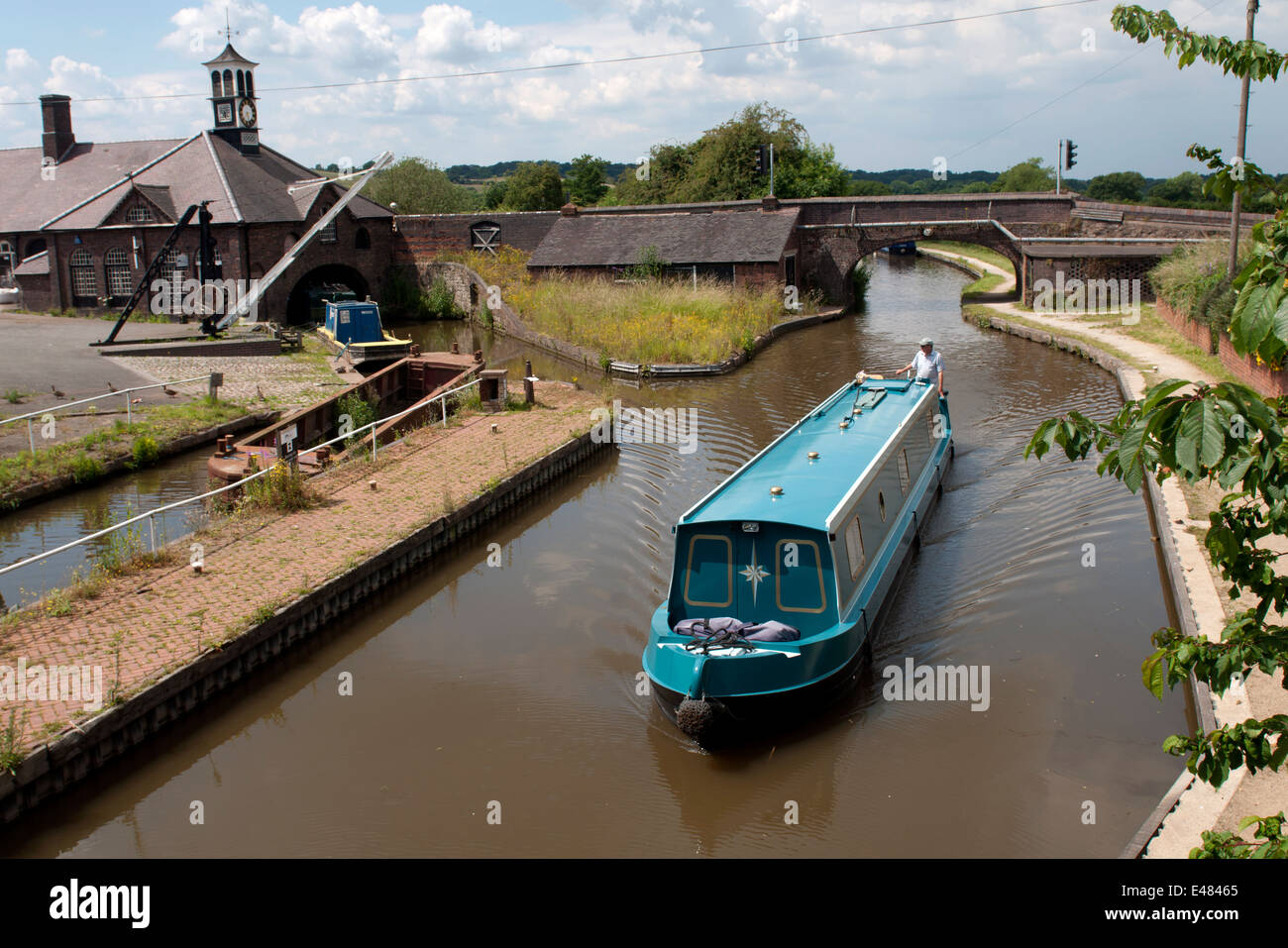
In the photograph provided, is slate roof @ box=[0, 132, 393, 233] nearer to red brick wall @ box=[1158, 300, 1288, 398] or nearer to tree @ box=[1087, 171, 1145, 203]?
red brick wall @ box=[1158, 300, 1288, 398]

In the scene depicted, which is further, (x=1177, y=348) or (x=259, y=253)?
(x=259, y=253)

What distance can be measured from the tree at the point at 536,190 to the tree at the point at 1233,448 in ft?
205

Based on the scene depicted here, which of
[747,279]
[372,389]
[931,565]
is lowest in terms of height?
[931,565]

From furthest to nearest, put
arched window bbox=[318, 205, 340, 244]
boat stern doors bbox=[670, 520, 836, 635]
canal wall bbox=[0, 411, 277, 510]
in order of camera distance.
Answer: arched window bbox=[318, 205, 340, 244] < canal wall bbox=[0, 411, 277, 510] < boat stern doors bbox=[670, 520, 836, 635]

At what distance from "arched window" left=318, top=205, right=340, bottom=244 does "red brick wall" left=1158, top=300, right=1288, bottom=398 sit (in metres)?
27.9

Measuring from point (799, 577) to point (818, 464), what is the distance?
7.73 ft

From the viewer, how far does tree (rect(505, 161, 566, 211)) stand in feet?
216

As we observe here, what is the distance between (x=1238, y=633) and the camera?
3.51 metres

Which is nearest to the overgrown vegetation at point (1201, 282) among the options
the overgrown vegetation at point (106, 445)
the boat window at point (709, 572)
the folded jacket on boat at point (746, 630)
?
the boat window at point (709, 572)

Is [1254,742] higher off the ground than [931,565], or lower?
higher

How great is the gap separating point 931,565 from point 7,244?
3817cm

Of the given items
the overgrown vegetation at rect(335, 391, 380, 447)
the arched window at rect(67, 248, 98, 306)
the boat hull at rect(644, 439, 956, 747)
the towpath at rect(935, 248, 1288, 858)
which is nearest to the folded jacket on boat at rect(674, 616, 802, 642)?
the boat hull at rect(644, 439, 956, 747)
